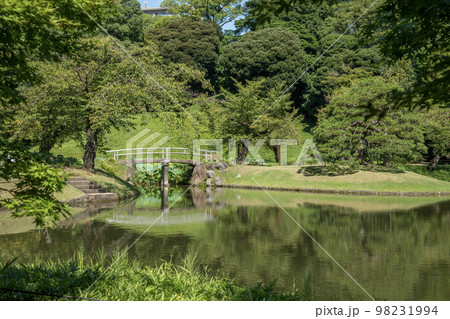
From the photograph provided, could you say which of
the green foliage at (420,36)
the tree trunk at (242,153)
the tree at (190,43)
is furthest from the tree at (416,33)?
the tree at (190,43)

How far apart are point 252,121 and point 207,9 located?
97.5 feet

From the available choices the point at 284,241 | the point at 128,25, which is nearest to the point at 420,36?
the point at 284,241

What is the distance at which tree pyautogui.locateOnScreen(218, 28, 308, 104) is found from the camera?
1913 inches

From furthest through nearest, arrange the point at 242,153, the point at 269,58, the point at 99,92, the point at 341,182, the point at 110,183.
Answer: the point at 269,58
the point at 242,153
the point at 341,182
the point at 110,183
the point at 99,92

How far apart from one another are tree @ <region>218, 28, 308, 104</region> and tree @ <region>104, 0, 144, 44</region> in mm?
11234

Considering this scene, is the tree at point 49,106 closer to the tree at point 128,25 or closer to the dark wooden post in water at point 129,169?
the dark wooden post in water at point 129,169

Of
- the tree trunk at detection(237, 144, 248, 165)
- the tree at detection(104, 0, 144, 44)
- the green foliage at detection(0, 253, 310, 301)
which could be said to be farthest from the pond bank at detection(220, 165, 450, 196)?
the tree at detection(104, 0, 144, 44)

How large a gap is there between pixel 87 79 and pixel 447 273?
1834cm

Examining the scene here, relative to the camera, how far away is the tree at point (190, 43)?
51.8m

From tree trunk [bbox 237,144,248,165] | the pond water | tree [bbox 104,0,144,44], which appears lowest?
the pond water

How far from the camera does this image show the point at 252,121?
36.3 meters

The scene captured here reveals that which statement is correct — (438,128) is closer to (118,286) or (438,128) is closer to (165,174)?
(165,174)

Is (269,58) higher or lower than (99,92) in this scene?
higher

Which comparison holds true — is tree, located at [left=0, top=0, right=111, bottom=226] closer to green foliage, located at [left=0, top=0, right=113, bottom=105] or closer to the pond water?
green foliage, located at [left=0, top=0, right=113, bottom=105]
